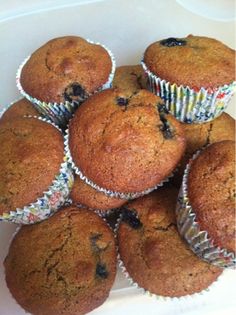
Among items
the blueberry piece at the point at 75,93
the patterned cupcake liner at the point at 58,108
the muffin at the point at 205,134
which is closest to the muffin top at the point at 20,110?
the patterned cupcake liner at the point at 58,108

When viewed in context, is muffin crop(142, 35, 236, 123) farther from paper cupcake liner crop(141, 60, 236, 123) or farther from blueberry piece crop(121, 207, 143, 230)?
blueberry piece crop(121, 207, 143, 230)

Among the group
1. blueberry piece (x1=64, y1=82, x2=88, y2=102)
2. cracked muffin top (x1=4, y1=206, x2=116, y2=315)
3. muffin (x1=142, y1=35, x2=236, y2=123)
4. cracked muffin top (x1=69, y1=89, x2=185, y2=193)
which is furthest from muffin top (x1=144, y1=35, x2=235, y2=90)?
cracked muffin top (x1=4, y1=206, x2=116, y2=315)

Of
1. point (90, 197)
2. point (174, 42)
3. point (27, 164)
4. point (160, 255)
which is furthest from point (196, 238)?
point (174, 42)

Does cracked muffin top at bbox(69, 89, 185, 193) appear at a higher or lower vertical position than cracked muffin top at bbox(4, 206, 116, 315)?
higher

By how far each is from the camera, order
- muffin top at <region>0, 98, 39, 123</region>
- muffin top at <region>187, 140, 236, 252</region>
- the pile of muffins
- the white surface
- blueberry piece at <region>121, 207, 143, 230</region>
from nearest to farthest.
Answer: muffin top at <region>187, 140, 236, 252</region>, the pile of muffins, blueberry piece at <region>121, 207, 143, 230</region>, muffin top at <region>0, 98, 39, 123</region>, the white surface

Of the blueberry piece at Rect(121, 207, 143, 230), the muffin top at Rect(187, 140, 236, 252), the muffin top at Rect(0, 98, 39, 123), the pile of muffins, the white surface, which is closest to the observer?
the muffin top at Rect(187, 140, 236, 252)

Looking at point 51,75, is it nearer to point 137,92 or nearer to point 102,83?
point 102,83
